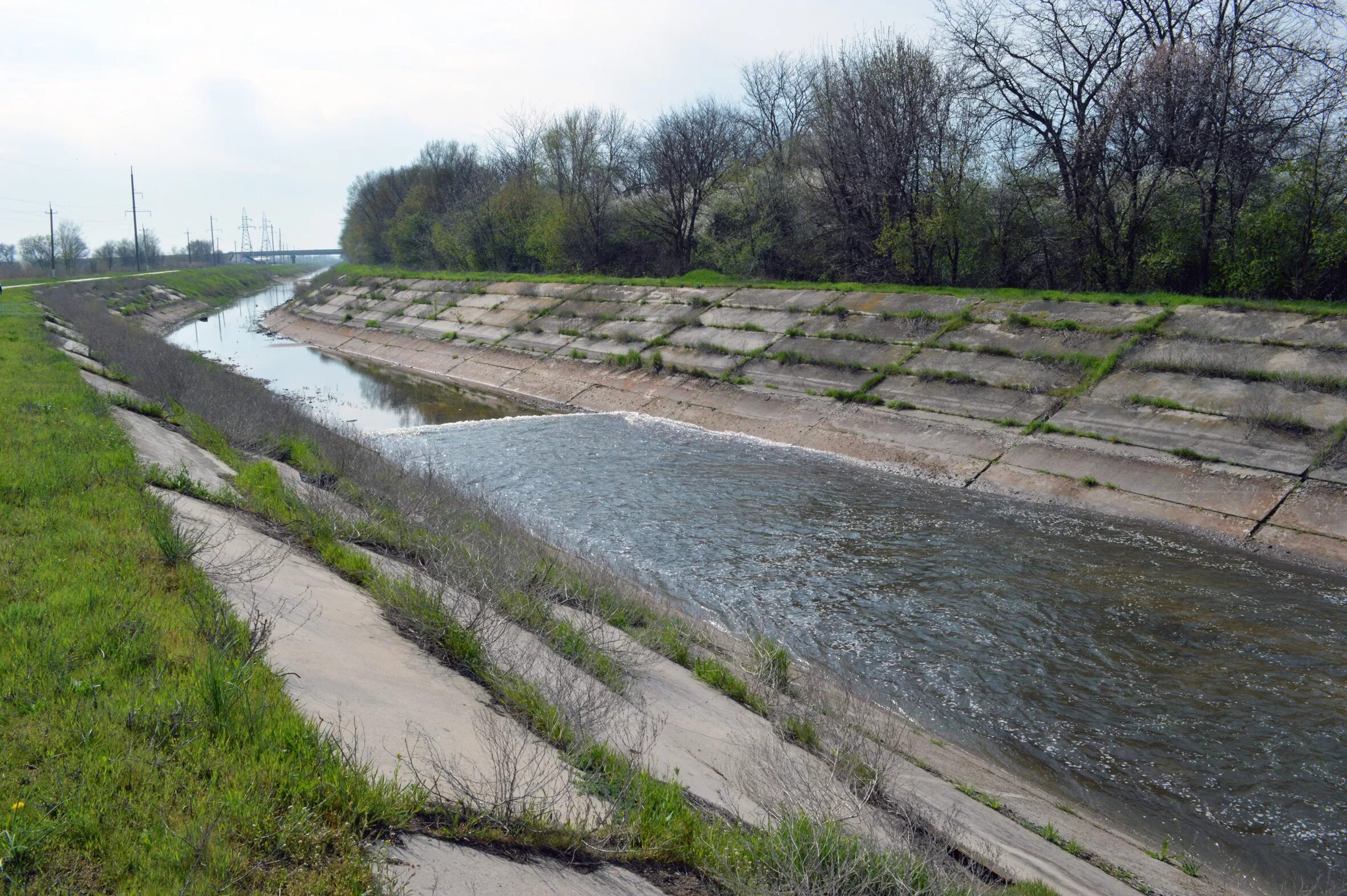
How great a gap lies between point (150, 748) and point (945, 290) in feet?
68.3

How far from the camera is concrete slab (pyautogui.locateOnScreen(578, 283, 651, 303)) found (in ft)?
96.8

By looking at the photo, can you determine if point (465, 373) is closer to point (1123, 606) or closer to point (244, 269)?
point (1123, 606)

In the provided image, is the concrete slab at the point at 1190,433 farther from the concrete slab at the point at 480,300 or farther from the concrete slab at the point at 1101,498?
the concrete slab at the point at 480,300

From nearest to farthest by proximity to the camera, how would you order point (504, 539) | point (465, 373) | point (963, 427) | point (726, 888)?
point (726, 888) → point (504, 539) → point (963, 427) → point (465, 373)

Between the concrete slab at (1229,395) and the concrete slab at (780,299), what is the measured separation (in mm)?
9274

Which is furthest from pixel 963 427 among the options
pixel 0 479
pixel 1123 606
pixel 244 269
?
pixel 244 269

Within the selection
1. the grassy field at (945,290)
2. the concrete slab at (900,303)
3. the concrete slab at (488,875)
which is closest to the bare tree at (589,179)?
the grassy field at (945,290)

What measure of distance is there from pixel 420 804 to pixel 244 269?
122m

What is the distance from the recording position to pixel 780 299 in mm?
24750

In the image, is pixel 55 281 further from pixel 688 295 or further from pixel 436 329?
pixel 688 295

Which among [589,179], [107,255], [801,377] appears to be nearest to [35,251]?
[107,255]

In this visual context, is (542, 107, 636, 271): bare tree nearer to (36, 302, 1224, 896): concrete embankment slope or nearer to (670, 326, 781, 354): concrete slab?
(670, 326, 781, 354): concrete slab

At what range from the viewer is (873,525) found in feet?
39.5

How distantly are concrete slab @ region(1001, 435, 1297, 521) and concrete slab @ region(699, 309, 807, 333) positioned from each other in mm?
9347
